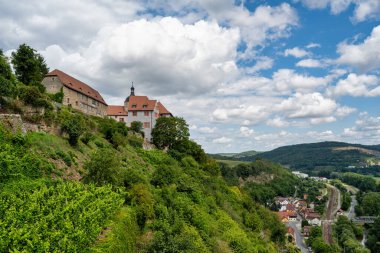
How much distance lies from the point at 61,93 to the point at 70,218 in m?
45.9

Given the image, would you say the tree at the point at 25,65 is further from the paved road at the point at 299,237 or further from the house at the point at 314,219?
the house at the point at 314,219

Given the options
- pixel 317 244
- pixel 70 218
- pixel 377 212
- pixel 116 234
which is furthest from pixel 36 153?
pixel 377 212

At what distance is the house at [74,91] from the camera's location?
55.7 metres

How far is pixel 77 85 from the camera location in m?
61.4

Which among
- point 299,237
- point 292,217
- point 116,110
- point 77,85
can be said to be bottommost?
point 299,237

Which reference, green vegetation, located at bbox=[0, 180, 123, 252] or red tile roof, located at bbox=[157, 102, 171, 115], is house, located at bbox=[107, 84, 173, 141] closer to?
red tile roof, located at bbox=[157, 102, 171, 115]

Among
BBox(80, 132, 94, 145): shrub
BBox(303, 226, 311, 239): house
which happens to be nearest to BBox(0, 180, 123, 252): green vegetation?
BBox(80, 132, 94, 145): shrub

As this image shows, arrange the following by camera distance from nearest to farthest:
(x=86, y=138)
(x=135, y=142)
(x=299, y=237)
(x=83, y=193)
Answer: (x=83, y=193)
(x=86, y=138)
(x=135, y=142)
(x=299, y=237)

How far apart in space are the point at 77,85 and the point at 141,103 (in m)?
15.2

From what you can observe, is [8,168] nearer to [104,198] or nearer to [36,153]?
[36,153]

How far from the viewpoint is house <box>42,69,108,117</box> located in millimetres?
55688

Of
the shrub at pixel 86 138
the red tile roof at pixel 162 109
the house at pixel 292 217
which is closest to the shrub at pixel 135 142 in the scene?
the shrub at pixel 86 138

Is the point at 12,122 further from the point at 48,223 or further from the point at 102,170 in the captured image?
the point at 48,223

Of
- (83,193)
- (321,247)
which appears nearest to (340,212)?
(321,247)
